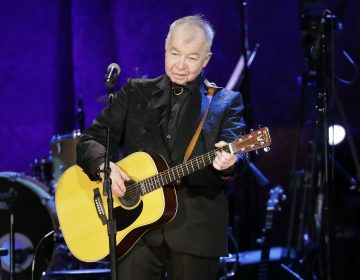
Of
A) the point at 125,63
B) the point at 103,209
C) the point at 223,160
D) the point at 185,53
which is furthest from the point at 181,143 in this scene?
the point at 125,63

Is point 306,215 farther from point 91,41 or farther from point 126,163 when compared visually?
point 126,163

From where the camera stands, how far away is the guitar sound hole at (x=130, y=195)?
364 centimetres

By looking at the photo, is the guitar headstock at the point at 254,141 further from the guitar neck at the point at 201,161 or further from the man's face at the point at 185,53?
the man's face at the point at 185,53

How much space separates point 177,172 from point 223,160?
0.32m

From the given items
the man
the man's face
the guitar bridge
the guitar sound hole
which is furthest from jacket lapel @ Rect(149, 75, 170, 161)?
the guitar bridge

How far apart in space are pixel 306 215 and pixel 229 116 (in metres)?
3.56

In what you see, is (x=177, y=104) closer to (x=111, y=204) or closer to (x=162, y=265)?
(x=111, y=204)

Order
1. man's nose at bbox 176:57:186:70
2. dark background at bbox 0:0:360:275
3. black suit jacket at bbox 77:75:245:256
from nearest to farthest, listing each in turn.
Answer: black suit jacket at bbox 77:75:245:256
man's nose at bbox 176:57:186:70
dark background at bbox 0:0:360:275

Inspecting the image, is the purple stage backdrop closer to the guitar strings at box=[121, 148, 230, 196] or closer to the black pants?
the guitar strings at box=[121, 148, 230, 196]

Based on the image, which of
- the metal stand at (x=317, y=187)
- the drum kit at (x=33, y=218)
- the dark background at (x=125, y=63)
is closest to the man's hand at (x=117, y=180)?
the metal stand at (x=317, y=187)

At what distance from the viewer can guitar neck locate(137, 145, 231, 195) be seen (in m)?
3.40

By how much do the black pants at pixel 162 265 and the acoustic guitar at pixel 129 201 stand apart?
66 millimetres

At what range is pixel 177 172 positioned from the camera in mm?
3494

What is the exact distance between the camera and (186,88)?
3727mm
